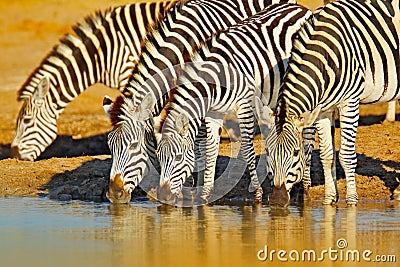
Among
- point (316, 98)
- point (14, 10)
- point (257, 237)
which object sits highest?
point (14, 10)

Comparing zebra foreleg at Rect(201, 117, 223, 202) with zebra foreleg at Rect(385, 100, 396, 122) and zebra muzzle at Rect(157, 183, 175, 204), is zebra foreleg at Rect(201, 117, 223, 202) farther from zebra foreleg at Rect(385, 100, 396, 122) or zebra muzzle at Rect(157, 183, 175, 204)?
zebra foreleg at Rect(385, 100, 396, 122)

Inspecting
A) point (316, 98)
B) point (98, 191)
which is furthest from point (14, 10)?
point (316, 98)

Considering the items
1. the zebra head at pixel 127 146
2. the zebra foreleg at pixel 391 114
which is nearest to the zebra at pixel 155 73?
the zebra head at pixel 127 146

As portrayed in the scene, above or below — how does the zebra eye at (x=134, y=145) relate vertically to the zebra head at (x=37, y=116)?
below

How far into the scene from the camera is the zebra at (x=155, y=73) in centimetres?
1084

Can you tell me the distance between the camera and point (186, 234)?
9.12m

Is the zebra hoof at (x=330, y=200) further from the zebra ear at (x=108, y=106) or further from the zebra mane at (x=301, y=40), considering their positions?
the zebra ear at (x=108, y=106)

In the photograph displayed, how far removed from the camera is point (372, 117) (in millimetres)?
→ 18375

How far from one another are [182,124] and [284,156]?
124cm

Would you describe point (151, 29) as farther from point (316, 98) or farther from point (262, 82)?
point (316, 98)

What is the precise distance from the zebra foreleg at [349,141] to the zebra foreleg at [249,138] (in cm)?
107

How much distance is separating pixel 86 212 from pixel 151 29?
107 inches

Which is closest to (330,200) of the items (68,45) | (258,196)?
(258,196)

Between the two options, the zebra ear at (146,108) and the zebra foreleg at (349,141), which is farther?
the zebra ear at (146,108)
